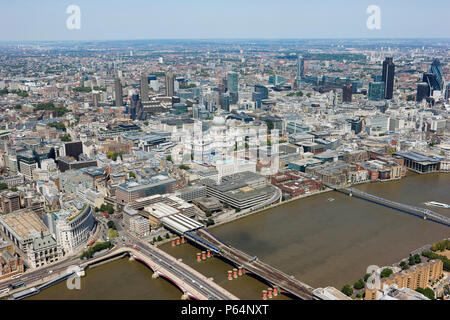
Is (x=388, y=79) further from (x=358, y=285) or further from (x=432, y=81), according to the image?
(x=358, y=285)

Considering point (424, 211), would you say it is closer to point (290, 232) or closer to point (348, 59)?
point (290, 232)

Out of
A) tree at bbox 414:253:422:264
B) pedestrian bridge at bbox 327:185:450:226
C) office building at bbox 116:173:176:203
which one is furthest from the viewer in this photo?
office building at bbox 116:173:176:203

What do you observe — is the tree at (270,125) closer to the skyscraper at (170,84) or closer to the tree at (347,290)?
the skyscraper at (170,84)

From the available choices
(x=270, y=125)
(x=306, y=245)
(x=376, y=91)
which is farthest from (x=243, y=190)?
(x=376, y=91)

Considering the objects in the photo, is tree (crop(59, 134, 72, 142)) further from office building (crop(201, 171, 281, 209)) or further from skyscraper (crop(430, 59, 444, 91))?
skyscraper (crop(430, 59, 444, 91))

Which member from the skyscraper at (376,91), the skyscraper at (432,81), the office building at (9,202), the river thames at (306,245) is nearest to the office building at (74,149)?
the office building at (9,202)

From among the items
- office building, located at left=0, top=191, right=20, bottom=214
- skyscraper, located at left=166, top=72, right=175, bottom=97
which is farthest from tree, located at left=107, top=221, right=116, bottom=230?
skyscraper, located at left=166, top=72, right=175, bottom=97
